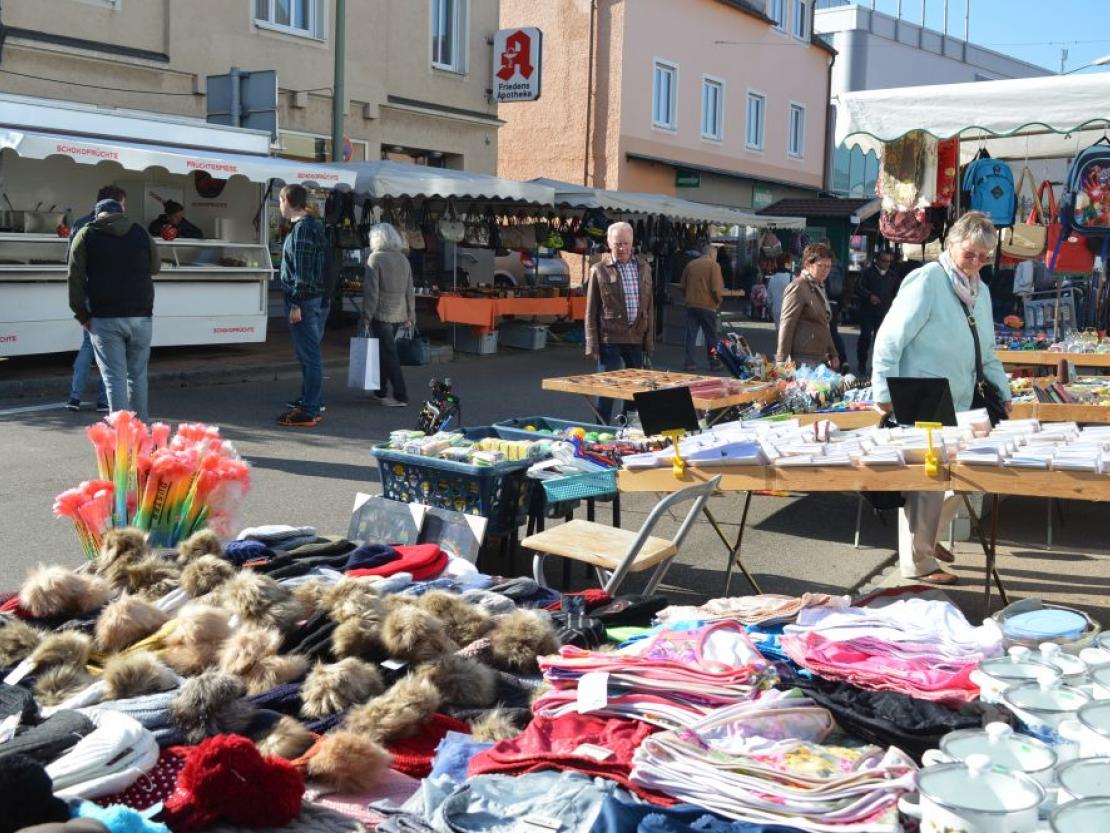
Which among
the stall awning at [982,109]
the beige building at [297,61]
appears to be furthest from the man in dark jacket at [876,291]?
the beige building at [297,61]

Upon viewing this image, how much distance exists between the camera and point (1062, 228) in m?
10.1

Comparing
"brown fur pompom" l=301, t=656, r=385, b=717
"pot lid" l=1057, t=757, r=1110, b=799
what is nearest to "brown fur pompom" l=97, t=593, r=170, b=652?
"brown fur pompom" l=301, t=656, r=385, b=717

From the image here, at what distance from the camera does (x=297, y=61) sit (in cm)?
1827

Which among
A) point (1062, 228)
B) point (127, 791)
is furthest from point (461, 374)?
point (127, 791)

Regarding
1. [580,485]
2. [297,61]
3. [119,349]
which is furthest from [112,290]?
[297,61]

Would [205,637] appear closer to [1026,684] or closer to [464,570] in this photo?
[464,570]

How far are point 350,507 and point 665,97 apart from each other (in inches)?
916

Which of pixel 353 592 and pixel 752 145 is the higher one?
pixel 752 145

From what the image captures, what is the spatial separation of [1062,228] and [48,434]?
859 centimetres

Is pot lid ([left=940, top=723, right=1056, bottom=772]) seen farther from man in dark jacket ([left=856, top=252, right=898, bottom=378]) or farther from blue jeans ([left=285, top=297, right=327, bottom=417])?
man in dark jacket ([left=856, top=252, right=898, bottom=378])

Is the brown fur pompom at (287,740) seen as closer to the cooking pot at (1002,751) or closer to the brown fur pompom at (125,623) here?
the brown fur pompom at (125,623)

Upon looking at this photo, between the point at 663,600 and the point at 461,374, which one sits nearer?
the point at 663,600

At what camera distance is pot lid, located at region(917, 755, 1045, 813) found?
95.8 inches

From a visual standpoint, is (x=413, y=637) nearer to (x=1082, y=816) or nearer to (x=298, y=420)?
(x=1082, y=816)
